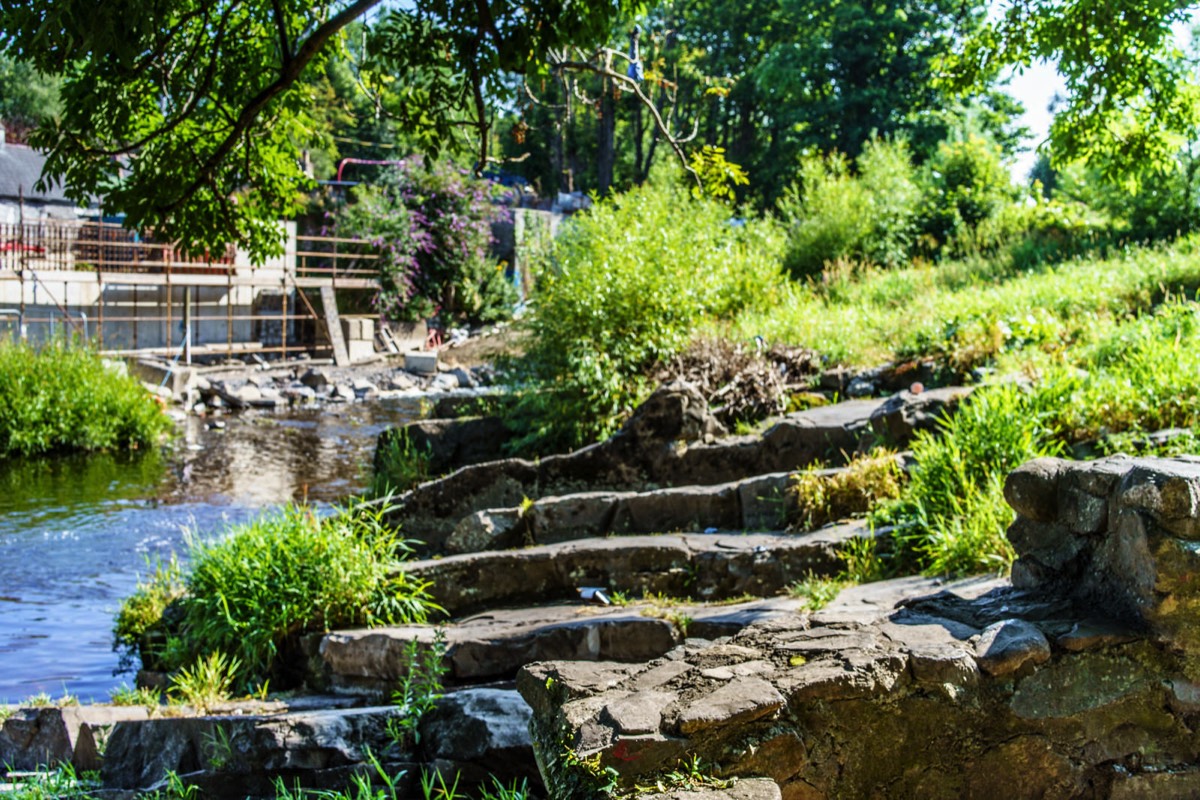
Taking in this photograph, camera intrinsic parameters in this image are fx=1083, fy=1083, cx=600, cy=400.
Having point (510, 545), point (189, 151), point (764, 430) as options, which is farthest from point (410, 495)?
point (189, 151)

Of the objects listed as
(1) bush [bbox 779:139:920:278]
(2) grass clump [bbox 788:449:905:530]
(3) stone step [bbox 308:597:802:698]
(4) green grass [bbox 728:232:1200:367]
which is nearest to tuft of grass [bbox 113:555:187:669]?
(3) stone step [bbox 308:597:802:698]

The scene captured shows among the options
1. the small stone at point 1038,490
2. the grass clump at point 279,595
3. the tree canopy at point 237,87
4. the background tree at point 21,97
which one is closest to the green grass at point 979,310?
the tree canopy at point 237,87

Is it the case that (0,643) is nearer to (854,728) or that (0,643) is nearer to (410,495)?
(410,495)

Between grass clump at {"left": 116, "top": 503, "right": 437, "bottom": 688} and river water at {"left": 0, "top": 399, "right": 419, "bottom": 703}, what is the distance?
0.62 metres

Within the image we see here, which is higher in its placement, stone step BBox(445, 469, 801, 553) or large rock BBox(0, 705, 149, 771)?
stone step BBox(445, 469, 801, 553)

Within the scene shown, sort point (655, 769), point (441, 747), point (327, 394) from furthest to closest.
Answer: point (327, 394) < point (441, 747) < point (655, 769)

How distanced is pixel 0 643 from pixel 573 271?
6.18m

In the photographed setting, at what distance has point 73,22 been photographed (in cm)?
380

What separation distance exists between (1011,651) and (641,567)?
130 inches

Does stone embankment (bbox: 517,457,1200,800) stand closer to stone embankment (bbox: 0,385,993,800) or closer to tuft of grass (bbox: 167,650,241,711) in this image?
stone embankment (bbox: 0,385,993,800)

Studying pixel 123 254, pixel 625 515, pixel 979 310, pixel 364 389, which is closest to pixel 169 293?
pixel 364 389

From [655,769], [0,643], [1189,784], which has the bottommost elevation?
[0,643]

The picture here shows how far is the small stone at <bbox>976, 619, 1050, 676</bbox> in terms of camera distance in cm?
332

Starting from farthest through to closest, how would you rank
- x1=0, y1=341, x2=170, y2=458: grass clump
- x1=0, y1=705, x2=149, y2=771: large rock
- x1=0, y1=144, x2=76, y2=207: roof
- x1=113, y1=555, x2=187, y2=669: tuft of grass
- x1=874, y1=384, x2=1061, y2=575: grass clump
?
1. x1=0, y1=144, x2=76, y2=207: roof
2. x1=0, y1=341, x2=170, y2=458: grass clump
3. x1=113, y1=555, x2=187, y2=669: tuft of grass
4. x1=874, y1=384, x2=1061, y2=575: grass clump
5. x1=0, y1=705, x2=149, y2=771: large rock
